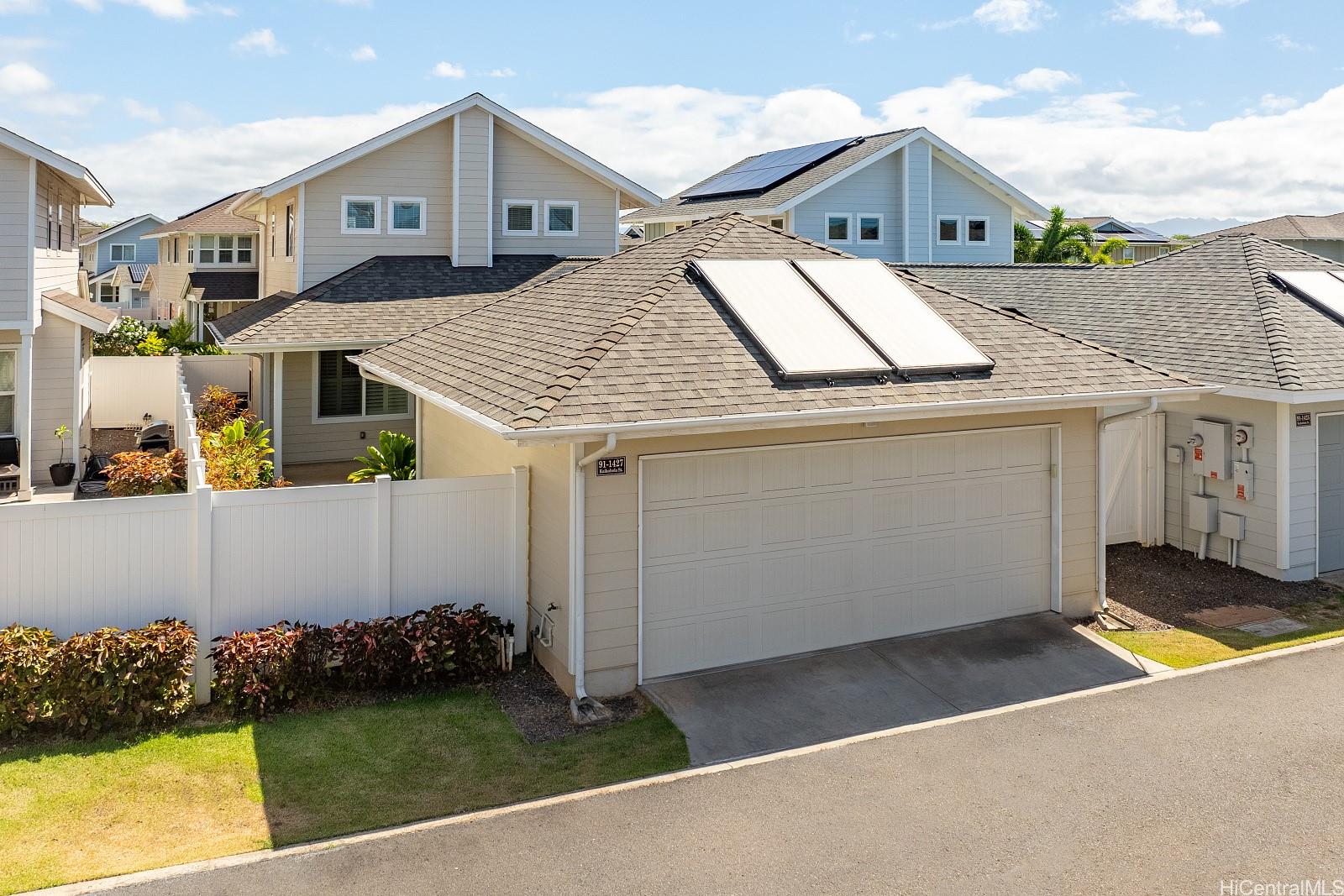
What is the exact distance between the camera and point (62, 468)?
17.7 meters

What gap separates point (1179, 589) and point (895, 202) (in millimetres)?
19610

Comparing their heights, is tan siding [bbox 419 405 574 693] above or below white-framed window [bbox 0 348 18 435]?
below

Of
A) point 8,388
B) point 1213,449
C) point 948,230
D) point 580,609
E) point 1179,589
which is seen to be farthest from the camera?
point 948,230

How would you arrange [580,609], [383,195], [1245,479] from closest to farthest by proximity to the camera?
[580,609], [1245,479], [383,195]

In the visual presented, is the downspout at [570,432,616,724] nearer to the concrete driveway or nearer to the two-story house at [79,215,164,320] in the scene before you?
the concrete driveway

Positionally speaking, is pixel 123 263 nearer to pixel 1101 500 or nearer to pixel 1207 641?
pixel 1101 500

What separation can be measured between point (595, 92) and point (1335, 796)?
2056 centimetres

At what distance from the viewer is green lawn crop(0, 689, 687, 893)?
6.75 m

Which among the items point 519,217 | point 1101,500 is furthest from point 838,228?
point 1101,500

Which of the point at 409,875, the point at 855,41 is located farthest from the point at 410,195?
the point at 409,875

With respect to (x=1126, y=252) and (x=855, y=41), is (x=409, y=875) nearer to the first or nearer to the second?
(x=855, y=41)

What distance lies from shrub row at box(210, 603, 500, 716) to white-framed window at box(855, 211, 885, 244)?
23.1 m

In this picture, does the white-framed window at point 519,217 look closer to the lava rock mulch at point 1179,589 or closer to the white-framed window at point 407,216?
the white-framed window at point 407,216

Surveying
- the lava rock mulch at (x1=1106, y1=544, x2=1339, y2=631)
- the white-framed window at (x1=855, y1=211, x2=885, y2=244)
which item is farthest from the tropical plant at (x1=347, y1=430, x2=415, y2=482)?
the white-framed window at (x1=855, y1=211, x2=885, y2=244)
